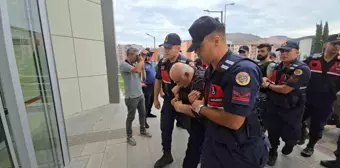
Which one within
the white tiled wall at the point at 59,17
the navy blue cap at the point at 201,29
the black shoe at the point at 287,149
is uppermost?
the white tiled wall at the point at 59,17

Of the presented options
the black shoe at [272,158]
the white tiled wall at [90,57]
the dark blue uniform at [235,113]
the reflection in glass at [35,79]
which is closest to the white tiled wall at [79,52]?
the white tiled wall at [90,57]

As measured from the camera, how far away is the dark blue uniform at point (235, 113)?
99 centimetres

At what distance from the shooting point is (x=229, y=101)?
1007mm

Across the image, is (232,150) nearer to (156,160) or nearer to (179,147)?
(156,160)

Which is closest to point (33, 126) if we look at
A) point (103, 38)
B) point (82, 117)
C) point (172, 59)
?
point (172, 59)

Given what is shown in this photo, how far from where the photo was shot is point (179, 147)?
288 centimetres

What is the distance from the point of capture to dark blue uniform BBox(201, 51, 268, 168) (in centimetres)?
99

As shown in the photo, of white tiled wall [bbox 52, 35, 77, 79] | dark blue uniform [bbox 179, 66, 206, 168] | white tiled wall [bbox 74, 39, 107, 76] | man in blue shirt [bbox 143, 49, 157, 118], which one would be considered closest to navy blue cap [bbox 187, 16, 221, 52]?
dark blue uniform [bbox 179, 66, 206, 168]

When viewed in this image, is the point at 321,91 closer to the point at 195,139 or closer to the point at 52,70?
the point at 195,139

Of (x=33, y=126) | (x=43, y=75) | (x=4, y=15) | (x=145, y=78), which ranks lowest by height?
(x=33, y=126)

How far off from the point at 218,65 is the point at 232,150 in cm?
58

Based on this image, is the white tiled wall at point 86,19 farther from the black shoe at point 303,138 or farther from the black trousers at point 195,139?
the black shoe at point 303,138

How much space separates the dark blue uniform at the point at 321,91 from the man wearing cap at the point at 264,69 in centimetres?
58

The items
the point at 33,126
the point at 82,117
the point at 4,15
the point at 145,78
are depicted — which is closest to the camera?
the point at 4,15
